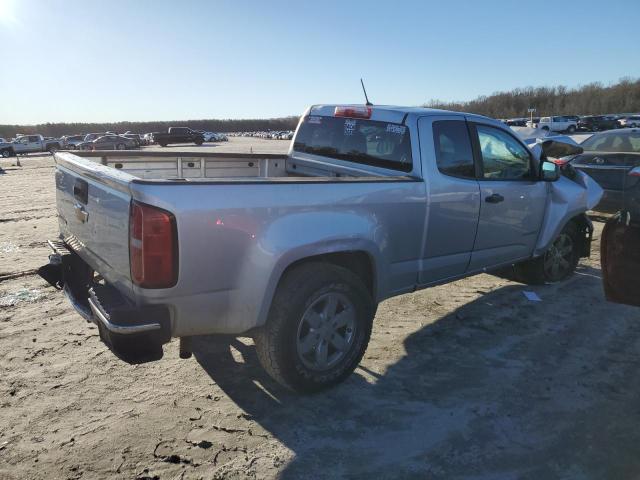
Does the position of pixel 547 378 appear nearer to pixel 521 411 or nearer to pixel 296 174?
pixel 521 411

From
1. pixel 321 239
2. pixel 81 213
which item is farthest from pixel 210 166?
pixel 321 239

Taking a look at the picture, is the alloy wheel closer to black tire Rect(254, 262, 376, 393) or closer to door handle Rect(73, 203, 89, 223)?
black tire Rect(254, 262, 376, 393)

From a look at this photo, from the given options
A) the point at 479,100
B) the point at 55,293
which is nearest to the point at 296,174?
the point at 55,293

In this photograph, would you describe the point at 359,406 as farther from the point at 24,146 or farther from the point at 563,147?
the point at 24,146

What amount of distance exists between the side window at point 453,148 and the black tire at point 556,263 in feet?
6.18

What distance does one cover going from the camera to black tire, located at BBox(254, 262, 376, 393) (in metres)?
3.16

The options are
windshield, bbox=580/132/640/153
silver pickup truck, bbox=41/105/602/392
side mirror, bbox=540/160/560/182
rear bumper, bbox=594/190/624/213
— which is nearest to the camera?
silver pickup truck, bbox=41/105/602/392

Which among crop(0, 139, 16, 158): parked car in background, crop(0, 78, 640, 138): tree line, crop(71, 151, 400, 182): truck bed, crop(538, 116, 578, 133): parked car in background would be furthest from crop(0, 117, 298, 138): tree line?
crop(71, 151, 400, 182): truck bed

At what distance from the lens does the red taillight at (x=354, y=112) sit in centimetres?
432

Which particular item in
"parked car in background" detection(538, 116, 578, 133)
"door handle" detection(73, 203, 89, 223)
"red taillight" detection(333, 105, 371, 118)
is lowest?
"door handle" detection(73, 203, 89, 223)

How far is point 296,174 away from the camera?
5031 millimetres

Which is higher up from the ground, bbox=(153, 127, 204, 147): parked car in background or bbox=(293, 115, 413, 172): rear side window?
bbox=(153, 127, 204, 147): parked car in background

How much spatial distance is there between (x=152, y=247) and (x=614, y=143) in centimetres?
887

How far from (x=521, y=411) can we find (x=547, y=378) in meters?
0.56
